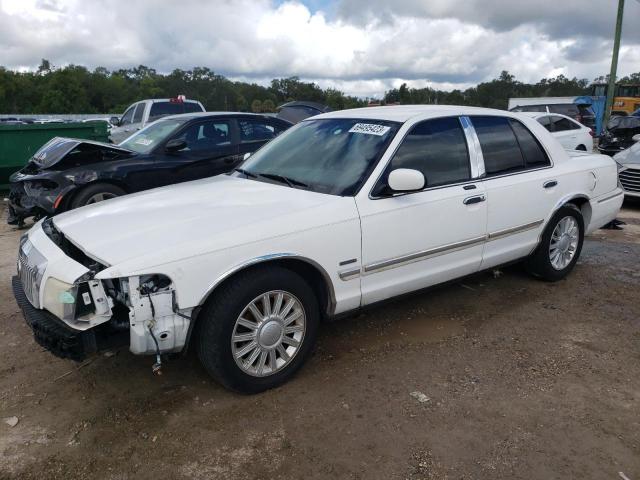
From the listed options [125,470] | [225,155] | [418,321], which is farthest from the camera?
[225,155]

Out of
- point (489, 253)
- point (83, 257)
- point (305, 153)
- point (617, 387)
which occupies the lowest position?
A: point (617, 387)

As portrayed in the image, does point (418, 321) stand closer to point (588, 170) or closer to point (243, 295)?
point (243, 295)

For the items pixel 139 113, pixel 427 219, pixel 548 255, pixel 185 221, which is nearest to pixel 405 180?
pixel 427 219

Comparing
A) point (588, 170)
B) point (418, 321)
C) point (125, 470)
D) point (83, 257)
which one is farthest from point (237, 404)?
point (588, 170)

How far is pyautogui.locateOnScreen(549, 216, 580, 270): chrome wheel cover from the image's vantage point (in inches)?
193

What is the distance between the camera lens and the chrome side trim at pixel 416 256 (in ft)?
11.5

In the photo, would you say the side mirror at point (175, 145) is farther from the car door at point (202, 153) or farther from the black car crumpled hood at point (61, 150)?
the black car crumpled hood at point (61, 150)

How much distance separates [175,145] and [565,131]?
907cm

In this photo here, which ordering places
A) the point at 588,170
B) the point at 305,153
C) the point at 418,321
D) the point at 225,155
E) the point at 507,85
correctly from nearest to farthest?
1. the point at 305,153
2. the point at 418,321
3. the point at 588,170
4. the point at 225,155
5. the point at 507,85

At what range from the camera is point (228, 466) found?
2609 mm

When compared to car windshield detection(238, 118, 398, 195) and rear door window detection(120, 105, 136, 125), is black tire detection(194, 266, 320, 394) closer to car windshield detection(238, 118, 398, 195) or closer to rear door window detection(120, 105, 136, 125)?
car windshield detection(238, 118, 398, 195)

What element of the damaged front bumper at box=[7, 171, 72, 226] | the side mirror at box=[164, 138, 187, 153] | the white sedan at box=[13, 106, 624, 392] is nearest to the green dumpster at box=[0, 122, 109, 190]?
the damaged front bumper at box=[7, 171, 72, 226]

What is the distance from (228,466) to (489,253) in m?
2.66

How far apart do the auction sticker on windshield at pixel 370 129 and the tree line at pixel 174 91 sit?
62.3 m
